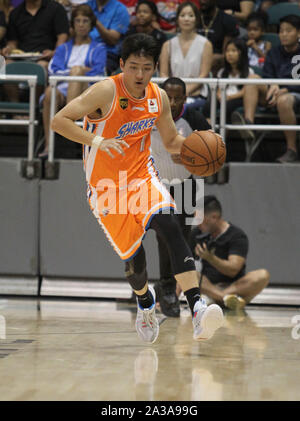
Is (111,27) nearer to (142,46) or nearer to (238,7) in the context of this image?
(238,7)

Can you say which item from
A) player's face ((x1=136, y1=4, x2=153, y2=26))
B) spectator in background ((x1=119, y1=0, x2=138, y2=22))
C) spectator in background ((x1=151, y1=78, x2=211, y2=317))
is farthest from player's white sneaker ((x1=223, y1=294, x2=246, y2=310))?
spectator in background ((x1=119, y1=0, x2=138, y2=22))

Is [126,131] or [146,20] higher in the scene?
[146,20]

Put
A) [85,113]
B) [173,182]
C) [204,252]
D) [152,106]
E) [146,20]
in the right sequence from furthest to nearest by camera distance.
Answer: [146,20] → [204,252] → [173,182] → [152,106] → [85,113]

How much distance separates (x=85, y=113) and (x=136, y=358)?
1644 mm

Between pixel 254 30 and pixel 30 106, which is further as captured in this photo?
pixel 254 30

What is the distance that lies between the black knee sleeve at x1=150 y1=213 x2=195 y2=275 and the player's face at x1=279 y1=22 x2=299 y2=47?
4195mm

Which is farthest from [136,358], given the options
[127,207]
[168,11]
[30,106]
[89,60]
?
[168,11]

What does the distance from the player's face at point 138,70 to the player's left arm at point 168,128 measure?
1.22 feet

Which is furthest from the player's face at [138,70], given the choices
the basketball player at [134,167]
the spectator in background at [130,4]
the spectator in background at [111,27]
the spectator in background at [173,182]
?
the spectator in background at [130,4]

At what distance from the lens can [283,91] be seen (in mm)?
7684

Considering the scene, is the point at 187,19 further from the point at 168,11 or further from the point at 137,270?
the point at 137,270

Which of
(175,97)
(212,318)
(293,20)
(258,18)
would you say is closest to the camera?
(212,318)

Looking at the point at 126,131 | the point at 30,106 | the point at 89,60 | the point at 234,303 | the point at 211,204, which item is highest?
the point at 89,60

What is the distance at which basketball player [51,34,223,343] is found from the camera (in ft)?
14.6
